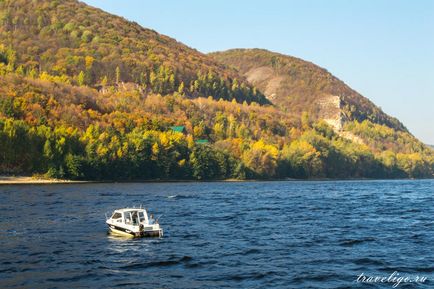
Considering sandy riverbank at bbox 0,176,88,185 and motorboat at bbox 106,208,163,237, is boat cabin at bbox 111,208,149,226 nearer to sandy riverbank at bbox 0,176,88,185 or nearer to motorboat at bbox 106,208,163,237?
motorboat at bbox 106,208,163,237

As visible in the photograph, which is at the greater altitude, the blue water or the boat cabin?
the boat cabin

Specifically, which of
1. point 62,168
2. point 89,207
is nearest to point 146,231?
point 89,207

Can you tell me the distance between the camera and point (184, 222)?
3364 inches

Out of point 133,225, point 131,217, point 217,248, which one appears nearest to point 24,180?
point 131,217

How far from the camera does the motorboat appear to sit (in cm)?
6850

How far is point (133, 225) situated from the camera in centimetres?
6938

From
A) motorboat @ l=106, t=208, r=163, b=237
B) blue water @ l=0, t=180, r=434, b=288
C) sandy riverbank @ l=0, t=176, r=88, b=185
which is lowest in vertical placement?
blue water @ l=0, t=180, r=434, b=288

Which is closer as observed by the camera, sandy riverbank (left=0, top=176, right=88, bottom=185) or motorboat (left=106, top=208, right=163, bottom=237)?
motorboat (left=106, top=208, right=163, bottom=237)

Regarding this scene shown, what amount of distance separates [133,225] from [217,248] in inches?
493

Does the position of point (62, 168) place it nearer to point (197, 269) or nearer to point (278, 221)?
point (278, 221)

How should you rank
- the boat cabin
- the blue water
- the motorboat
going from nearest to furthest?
the blue water < the motorboat < the boat cabin

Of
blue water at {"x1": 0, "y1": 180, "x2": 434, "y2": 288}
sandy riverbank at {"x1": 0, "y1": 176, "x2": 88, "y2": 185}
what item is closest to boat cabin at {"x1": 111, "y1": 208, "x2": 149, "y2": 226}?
blue water at {"x1": 0, "y1": 180, "x2": 434, "y2": 288}

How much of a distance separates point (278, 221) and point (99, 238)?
3046cm

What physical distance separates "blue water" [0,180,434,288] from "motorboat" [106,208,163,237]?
4.33ft
